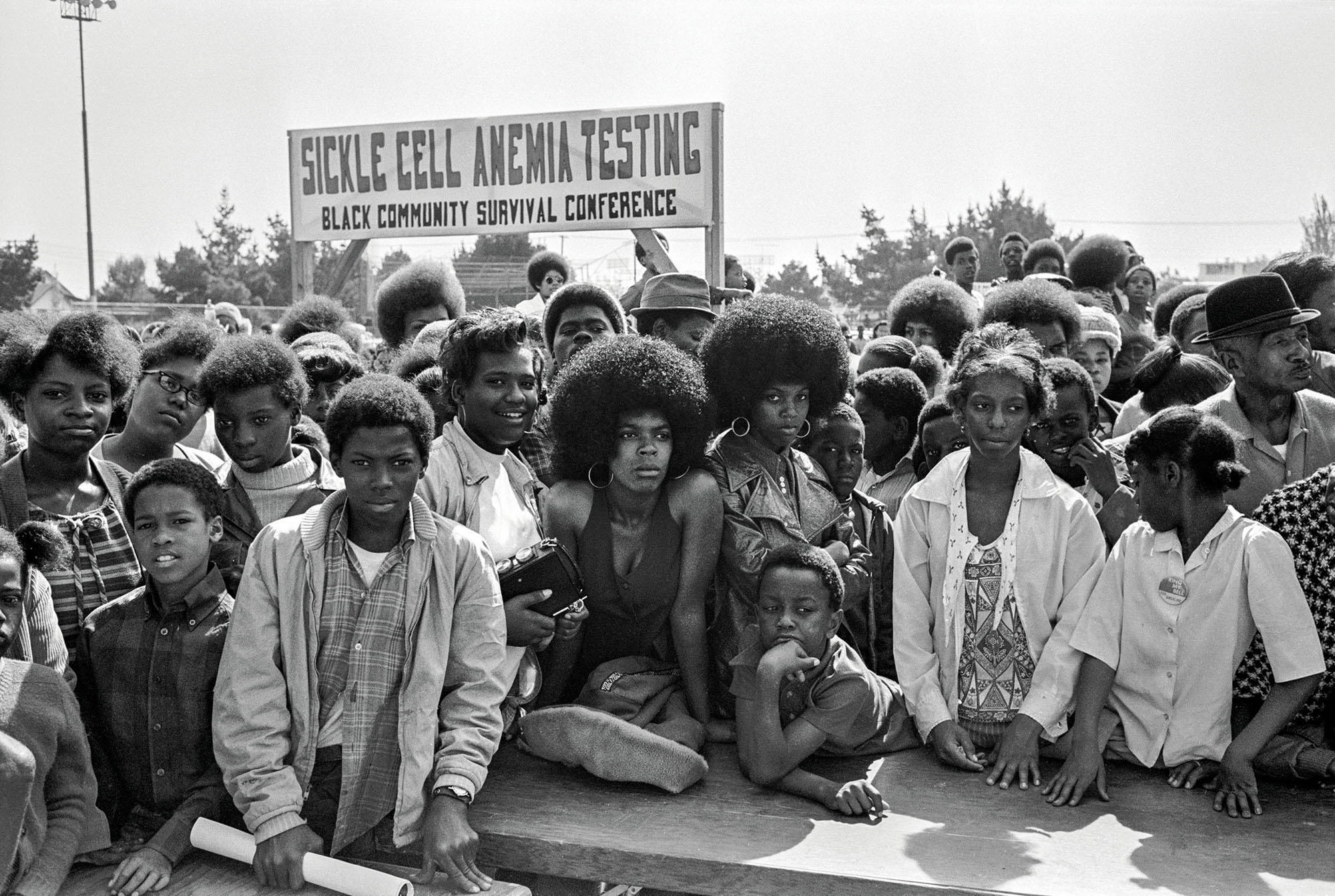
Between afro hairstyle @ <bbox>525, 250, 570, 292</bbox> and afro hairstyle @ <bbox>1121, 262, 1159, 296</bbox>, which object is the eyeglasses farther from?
afro hairstyle @ <bbox>1121, 262, 1159, 296</bbox>

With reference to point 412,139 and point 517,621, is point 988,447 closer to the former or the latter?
point 517,621

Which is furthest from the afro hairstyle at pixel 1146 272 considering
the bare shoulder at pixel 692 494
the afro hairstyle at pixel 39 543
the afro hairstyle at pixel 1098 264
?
the afro hairstyle at pixel 39 543

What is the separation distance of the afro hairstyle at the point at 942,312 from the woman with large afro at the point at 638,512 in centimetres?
297

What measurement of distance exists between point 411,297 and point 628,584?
3761mm

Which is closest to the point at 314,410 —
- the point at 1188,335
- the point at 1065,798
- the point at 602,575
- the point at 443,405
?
the point at 443,405

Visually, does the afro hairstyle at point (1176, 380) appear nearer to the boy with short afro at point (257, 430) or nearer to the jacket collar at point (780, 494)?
the jacket collar at point (780, 494)

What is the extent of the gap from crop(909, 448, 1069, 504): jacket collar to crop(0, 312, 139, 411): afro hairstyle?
106 inches

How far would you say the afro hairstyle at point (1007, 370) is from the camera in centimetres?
376

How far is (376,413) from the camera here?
3328 mm

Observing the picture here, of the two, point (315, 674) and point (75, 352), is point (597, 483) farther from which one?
point (75, 352)

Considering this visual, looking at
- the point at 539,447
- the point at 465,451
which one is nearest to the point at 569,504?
the point at 465,451

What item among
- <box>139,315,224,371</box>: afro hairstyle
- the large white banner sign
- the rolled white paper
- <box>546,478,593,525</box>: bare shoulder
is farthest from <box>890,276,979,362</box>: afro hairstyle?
the rolled white paper

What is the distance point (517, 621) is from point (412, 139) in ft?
20.4

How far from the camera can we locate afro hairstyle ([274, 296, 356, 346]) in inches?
274
